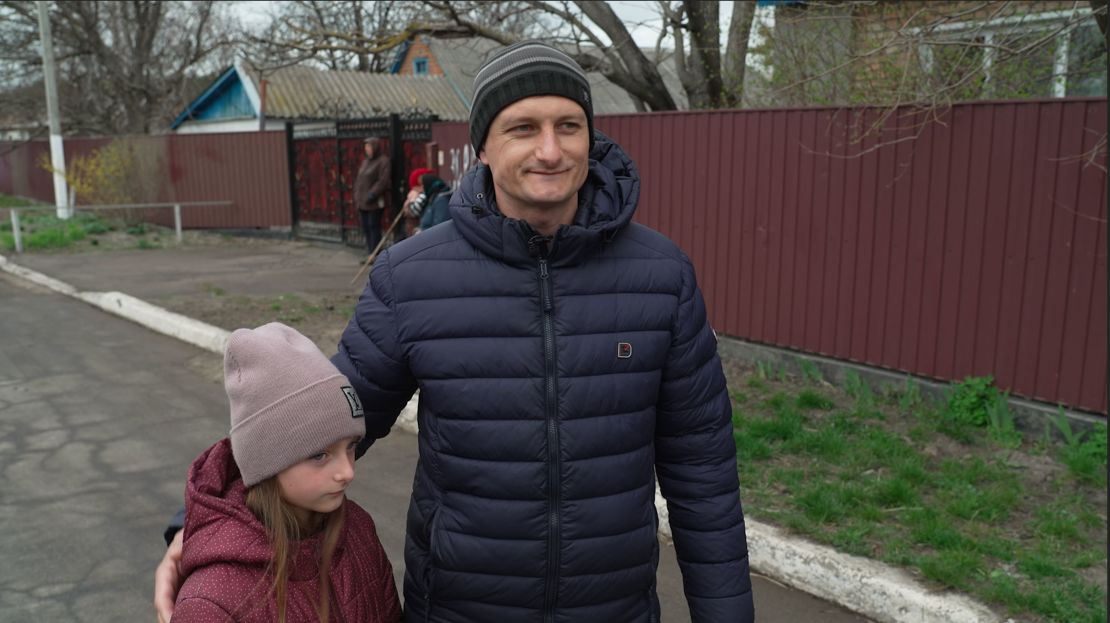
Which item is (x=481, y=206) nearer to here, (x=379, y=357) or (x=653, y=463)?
(x=379, y=357)

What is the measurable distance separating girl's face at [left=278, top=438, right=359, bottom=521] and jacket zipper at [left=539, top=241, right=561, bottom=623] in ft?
1.25

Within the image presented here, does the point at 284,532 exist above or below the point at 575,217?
below

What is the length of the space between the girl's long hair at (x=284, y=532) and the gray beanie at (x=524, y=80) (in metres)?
0.80

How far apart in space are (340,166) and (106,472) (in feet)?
37.2

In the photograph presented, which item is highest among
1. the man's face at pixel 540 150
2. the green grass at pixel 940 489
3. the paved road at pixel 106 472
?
the man's face at pixel 540 150

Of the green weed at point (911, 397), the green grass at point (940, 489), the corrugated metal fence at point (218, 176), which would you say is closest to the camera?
the green grass at point (940, 489)

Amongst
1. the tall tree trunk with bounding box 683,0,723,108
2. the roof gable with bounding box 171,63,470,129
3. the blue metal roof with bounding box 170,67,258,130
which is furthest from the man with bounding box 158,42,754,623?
the blue metal roof with bounding box 170,67,258,130

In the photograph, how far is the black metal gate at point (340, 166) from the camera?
14195 mm

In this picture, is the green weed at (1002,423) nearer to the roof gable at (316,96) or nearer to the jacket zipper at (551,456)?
the jacket zipper at (551,456)

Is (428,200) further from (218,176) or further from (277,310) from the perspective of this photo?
(218,176)

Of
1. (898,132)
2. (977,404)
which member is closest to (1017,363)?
(977,404)

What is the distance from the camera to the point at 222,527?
1.73m

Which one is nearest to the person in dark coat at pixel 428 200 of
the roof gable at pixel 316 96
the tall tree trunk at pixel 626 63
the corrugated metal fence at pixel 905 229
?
the corrugated metal fence at pixel 905 229

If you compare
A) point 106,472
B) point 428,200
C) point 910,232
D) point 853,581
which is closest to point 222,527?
point 853,581
